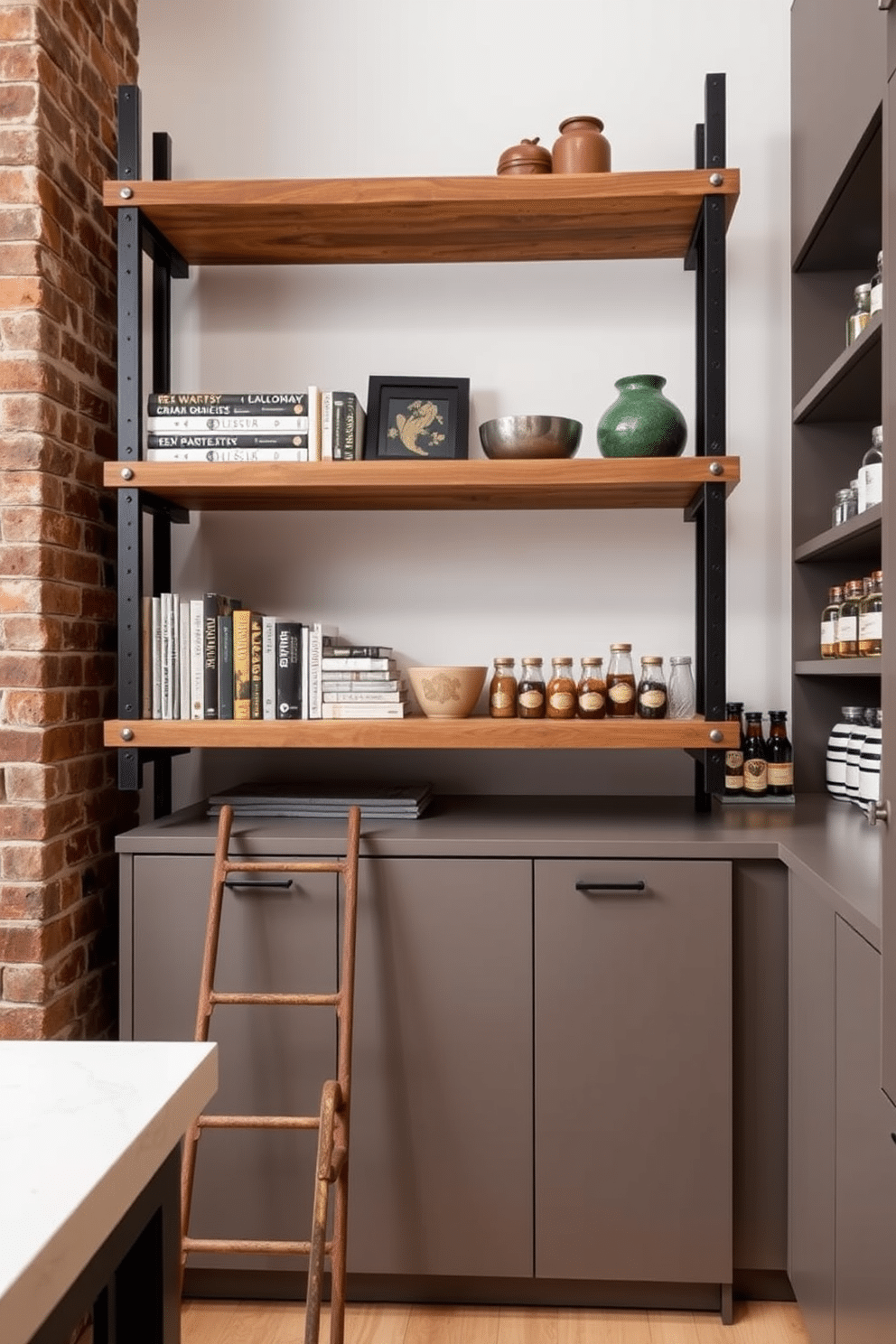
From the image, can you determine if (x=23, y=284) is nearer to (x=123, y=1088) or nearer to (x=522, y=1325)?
(x=123, y=1088)

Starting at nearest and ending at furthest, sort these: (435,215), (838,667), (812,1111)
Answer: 1. (812,1111)
2. (838,667)
3. (435,215)

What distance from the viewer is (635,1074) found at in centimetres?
198

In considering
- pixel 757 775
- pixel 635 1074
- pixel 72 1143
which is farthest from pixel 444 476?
pixel 72 1143

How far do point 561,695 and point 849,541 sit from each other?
2.13 ft

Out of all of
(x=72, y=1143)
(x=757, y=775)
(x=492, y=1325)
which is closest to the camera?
(x=72, y=1143)

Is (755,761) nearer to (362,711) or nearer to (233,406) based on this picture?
(362,711)

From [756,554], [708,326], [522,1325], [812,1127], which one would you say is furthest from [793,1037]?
[708,326]

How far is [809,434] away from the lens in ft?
8.23

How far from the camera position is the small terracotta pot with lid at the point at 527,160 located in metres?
2.23

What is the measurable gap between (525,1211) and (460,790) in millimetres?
934

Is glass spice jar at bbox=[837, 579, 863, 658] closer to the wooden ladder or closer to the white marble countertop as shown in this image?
the wooden ladder

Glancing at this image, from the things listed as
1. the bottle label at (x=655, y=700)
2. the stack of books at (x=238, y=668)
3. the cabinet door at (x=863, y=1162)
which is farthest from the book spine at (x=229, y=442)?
the cabinet door at (x=863, y=1162)

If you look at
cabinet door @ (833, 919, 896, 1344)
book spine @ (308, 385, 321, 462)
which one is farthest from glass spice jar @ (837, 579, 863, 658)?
book spine @ (308, 385, 321, 462)

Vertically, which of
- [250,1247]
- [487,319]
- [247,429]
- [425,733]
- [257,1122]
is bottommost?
[250,1247]
